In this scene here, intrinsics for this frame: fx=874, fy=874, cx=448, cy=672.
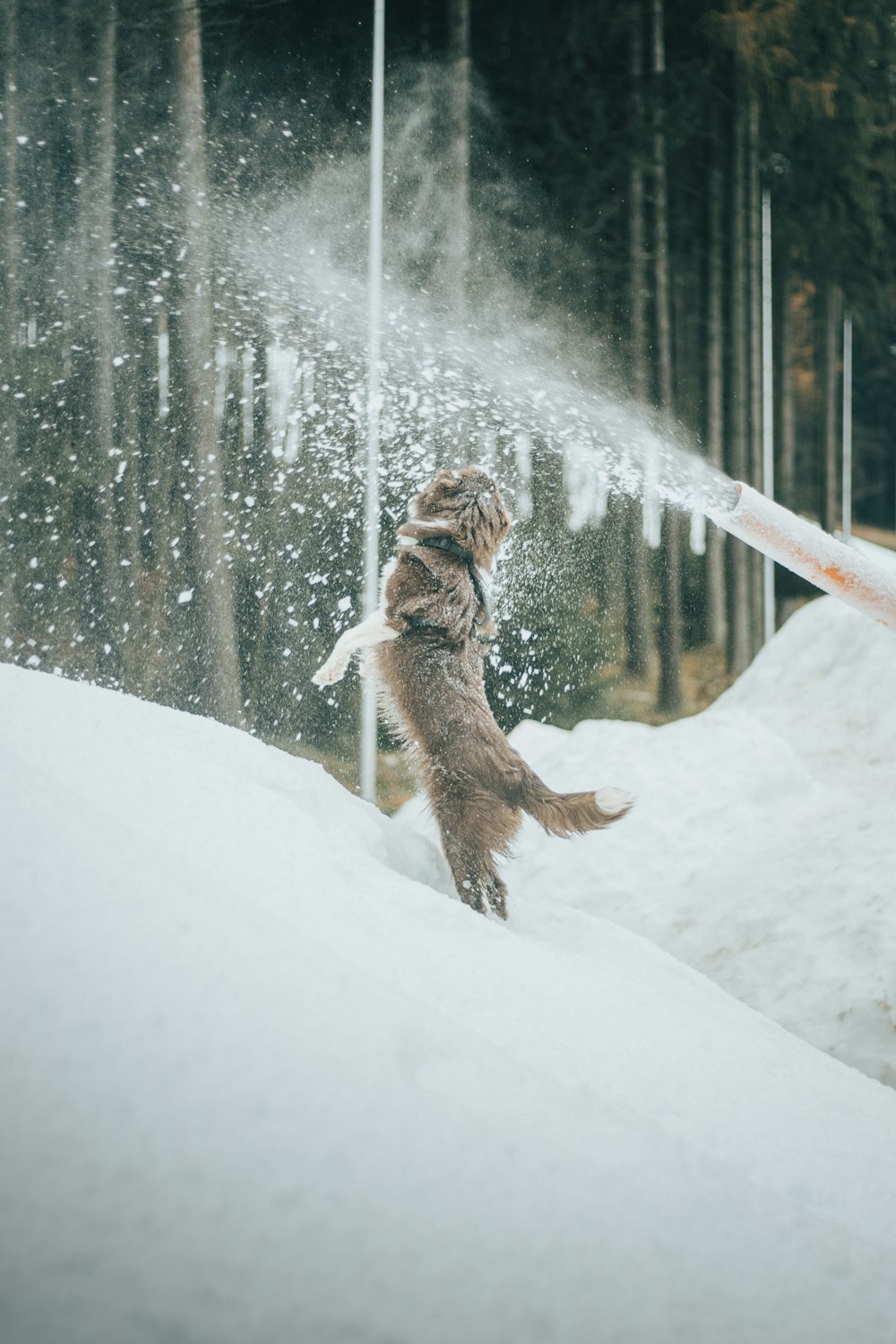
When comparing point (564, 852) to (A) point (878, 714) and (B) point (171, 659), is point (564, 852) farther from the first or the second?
(B) point (171, 659)

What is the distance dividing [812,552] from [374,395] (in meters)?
5.60

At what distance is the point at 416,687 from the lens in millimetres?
3914

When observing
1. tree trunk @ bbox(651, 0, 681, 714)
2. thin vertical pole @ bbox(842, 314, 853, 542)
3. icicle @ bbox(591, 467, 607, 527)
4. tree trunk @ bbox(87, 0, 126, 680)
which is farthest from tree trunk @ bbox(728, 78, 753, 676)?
tree trunk @ bbox(87, 0, 126, 680)

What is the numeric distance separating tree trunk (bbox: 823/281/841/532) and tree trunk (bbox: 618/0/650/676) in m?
6.86

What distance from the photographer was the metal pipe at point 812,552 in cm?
361

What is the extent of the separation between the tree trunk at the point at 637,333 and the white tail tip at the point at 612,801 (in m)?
8.96

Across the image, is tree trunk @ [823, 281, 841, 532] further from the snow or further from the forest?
the snow

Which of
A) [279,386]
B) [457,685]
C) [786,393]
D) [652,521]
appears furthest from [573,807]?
[786,393]

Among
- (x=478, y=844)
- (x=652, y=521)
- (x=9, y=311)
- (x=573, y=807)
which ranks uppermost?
(x=9, y=311)

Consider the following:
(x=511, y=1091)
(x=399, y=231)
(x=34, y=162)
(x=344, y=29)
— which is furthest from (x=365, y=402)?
(x=511, y=1091)

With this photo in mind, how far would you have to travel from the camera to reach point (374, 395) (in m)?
8.30

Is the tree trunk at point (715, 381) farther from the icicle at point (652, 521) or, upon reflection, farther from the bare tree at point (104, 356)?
the bare tree at point (104, 356)

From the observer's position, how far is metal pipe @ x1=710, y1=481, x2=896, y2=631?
361 cm

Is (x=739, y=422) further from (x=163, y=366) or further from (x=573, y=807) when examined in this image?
(x=573, y=807)
